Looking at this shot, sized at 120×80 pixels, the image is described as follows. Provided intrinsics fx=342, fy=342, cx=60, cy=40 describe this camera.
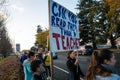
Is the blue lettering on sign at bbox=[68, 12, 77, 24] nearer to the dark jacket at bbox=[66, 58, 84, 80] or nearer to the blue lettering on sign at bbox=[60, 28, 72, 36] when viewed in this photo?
the blue lettering on sign at bbox=[60, 28, 72, 36]

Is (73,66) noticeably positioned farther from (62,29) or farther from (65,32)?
(62,29)

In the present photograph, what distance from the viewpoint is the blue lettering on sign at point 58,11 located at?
7.54 metres

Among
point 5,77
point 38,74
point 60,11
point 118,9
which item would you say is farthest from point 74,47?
point 118,9

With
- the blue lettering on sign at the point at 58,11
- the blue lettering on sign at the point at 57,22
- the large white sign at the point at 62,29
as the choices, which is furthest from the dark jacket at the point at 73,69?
the blue lettering on sign at the point at 58,11

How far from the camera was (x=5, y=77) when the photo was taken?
1338cm

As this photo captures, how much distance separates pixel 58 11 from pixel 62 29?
0.52 meters

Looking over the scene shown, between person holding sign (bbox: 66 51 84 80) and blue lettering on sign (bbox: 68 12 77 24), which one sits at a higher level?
blue lettering on sign (bbox: 68 12 77 24)

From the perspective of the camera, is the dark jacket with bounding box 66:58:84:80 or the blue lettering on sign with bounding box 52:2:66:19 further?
the dark jacket with bounding box 66:58:84:80

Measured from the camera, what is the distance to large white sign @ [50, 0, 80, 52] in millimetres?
7461

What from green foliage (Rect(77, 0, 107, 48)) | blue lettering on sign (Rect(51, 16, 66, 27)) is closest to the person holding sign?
blue lettering on sign (Rect(51, 16, 66, 27))

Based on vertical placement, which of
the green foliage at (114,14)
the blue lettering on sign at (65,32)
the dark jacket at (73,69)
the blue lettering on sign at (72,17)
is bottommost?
the dark jacket at (73,69)

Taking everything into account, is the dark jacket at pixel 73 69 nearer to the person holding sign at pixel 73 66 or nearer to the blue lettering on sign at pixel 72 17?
the person holding sign at pixel 73 66

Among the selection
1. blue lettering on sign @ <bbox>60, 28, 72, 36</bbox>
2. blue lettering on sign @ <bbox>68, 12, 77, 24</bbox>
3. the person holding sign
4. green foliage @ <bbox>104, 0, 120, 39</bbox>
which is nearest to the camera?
blue lettering on sign @ <bbox>60, 28, 72, 36</bbox>

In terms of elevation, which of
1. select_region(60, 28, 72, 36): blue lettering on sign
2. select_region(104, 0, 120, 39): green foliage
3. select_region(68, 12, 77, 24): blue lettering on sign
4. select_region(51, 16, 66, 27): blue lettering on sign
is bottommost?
select_region(60, 28, 72, 36): blue lettering on sign
